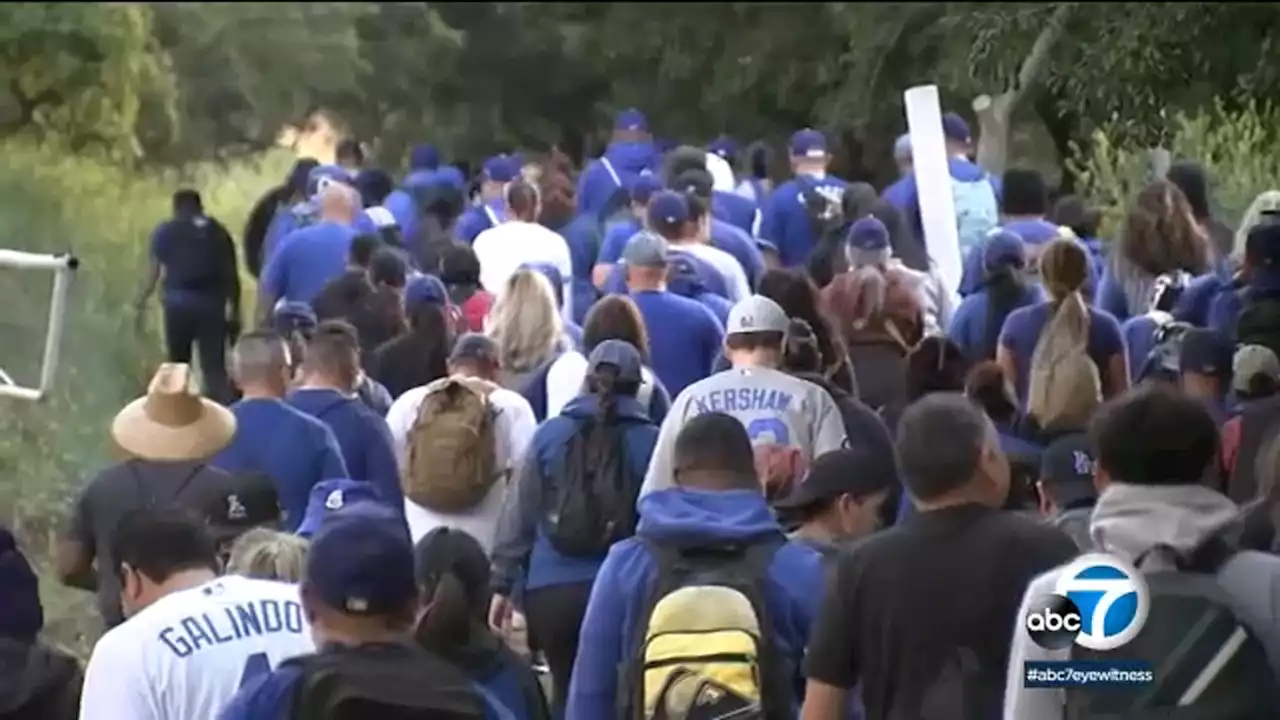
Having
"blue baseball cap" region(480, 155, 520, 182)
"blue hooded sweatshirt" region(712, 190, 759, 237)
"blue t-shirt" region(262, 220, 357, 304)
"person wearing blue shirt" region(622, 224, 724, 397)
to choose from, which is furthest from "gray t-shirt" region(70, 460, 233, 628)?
"blue baseball cap" region(480, 155, 520, 182)

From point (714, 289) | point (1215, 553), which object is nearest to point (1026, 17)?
point (714, 289)

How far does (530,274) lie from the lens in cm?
980

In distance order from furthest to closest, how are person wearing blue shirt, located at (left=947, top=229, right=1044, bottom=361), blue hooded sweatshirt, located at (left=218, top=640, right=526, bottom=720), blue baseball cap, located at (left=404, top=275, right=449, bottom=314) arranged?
1. person wearing blue shirt, located at (left=947, top=229, right=1044, bottom=361)
2. blue baseball cap, located at (left=404, top=275, right=449, bottom=314)
3. blue hooded sweatshirt, located at (left=218, top=640, right=526, bottom=720)

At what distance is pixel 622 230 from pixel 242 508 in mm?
6032

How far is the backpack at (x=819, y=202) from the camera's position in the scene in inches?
543

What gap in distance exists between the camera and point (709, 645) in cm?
573

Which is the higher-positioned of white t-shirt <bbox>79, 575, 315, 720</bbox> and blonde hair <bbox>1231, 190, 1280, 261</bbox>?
blonde hair <bbox>1231, 190, 1280, 261</bbox>

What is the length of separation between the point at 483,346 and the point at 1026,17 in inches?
258

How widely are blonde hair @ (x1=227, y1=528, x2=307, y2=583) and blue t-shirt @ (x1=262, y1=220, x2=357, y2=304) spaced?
6.82 meters

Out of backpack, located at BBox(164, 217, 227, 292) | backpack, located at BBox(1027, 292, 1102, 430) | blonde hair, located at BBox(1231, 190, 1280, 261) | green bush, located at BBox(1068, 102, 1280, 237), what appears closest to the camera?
backpack, located at BBox(1027, 292, 1102, 430)

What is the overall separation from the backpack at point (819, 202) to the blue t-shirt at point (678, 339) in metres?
3.53

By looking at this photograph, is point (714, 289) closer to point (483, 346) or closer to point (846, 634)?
point (483, 346)

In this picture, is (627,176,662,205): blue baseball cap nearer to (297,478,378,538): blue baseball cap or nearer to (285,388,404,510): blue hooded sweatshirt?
(285,388,404,510): blue hooded sweatshirt

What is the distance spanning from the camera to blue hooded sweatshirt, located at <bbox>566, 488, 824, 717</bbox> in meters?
5.86
